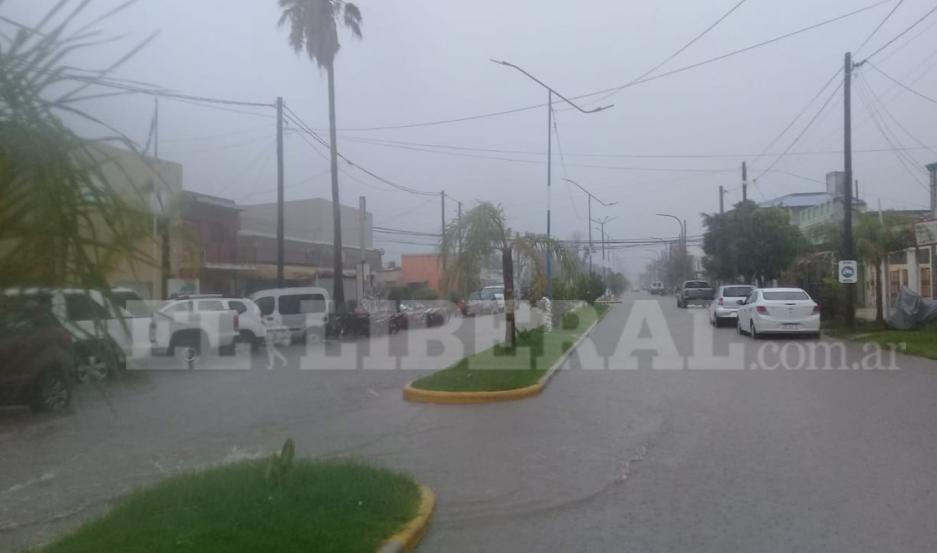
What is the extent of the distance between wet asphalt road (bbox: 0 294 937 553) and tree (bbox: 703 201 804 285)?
1008 inches

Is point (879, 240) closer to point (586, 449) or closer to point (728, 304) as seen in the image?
point (728, 304)

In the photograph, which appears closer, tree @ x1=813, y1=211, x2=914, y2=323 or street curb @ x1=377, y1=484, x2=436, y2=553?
street curb @ x1=377, y1=484, x2=436, y2=553

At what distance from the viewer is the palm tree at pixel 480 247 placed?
18.6 m

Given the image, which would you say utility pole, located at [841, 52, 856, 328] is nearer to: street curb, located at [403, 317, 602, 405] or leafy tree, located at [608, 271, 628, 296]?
street curb, located at [403, 317, 602, 405]

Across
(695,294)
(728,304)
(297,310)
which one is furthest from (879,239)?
(695,294)

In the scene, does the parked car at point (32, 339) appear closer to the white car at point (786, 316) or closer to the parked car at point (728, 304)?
the white car at point (786, 316)

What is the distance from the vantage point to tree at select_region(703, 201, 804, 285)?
141 ft

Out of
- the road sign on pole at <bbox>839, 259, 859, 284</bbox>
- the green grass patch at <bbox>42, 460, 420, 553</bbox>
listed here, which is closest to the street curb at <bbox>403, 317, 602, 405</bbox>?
the green grass patch at <bbox>42, 460, 420, 553</bbox>

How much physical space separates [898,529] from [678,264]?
91.4 metres

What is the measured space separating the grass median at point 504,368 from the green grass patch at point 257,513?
656cm

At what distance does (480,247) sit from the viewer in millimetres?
18672

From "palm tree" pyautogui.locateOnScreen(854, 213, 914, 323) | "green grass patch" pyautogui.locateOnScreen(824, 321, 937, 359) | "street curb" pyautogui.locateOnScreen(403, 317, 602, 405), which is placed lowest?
"street curb" pyautogui.locateOnScreen(403, 317, 602, 405)

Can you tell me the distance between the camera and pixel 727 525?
6.93 metres

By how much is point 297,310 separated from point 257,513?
2053 centimetres
